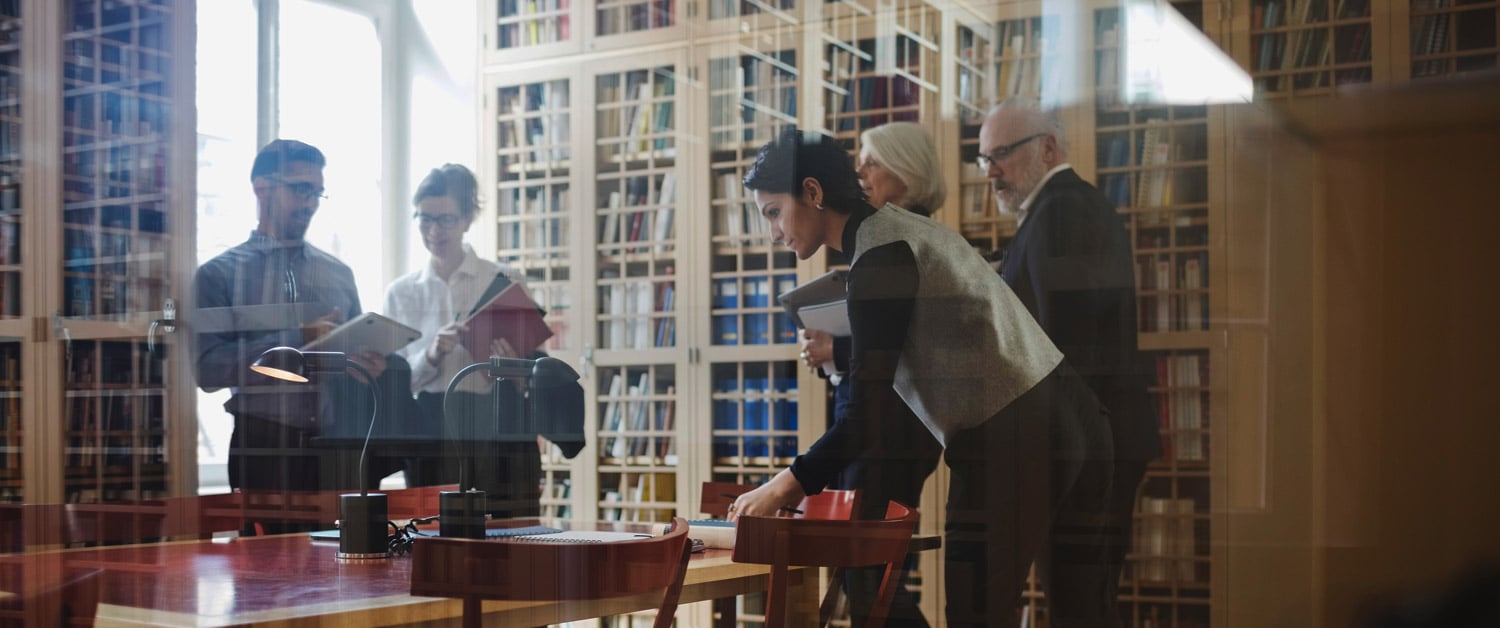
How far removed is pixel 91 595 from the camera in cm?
166

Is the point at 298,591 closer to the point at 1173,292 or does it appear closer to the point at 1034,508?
the point at 1034,508

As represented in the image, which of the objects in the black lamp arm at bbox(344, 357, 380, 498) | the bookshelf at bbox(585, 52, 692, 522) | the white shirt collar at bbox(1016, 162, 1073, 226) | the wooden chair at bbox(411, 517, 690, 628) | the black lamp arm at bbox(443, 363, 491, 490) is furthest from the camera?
the black lamp arm at bbox(344, 357, 380, 498)

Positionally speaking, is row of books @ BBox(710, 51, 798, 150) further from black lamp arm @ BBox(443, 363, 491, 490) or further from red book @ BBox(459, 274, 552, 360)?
black lamp arm @ BBox(443, 363, 491, 490)

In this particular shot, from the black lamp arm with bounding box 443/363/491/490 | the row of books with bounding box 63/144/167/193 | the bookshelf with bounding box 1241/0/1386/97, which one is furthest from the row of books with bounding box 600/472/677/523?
the row of books with bounding box 63/144/167/193

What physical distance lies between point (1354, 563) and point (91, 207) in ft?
9.48

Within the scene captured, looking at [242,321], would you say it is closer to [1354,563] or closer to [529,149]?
[529,149]

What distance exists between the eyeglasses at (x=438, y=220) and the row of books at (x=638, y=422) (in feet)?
1.72

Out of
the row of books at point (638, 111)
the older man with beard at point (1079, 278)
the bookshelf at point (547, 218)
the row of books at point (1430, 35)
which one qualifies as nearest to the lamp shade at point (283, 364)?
the bookshelf at point (547, 218)

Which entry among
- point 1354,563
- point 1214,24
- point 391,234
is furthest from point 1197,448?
point 391,234

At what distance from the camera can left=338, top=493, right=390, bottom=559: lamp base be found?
7.20ft

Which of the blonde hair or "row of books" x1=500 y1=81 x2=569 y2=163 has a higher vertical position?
"row of books" x1=500 y1=81 x2=569 y2=163

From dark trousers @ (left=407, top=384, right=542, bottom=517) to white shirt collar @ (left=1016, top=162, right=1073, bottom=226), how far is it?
104 cm

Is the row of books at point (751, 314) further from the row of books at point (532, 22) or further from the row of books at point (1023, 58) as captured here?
the row of books at point (532, 22)

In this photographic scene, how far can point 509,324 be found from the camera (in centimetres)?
251
